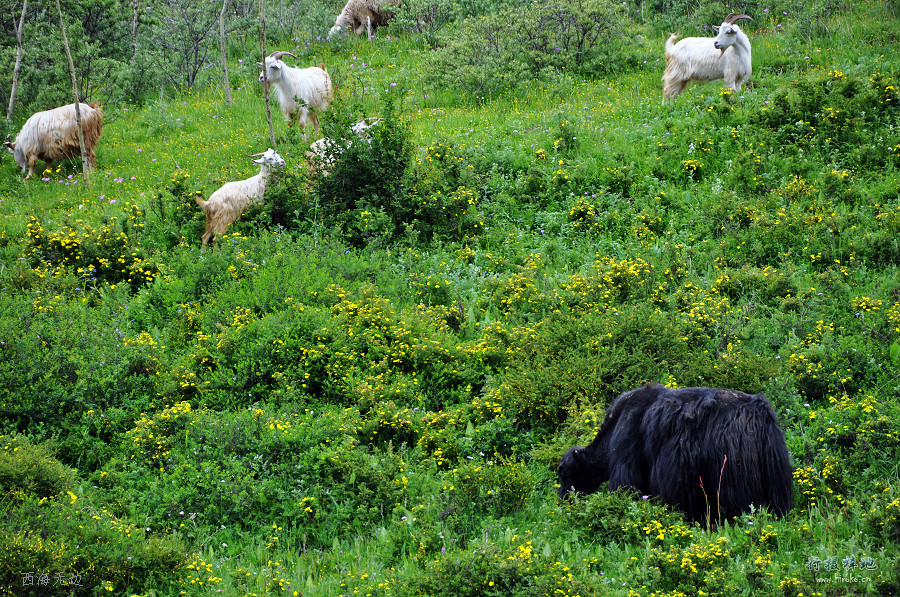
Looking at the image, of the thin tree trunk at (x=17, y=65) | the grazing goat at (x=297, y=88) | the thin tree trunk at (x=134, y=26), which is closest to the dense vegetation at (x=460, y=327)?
the thin tree trunk at (x=17, y=65)

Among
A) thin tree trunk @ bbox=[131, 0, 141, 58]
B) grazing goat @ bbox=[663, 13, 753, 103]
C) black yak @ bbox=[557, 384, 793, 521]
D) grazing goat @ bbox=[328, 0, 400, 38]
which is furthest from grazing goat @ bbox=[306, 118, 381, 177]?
thin tree trunk @ bbox=[131, 0, 141, 58]

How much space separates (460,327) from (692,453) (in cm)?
359

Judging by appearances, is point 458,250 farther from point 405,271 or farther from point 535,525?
point 535,525

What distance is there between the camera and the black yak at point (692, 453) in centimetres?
478

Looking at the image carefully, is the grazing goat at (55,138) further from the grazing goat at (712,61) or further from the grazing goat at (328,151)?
the grazing goat at (712,61)

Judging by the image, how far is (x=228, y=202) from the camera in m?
10.0

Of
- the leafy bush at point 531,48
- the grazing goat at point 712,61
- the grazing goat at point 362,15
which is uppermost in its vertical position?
the grazing goat at point 362,15

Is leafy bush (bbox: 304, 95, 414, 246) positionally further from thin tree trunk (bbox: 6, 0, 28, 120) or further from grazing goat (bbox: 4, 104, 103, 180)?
thin tree trunk (bbox: 6, 0, 28, 120)

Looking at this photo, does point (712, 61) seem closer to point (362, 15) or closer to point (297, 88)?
point (297, 88)

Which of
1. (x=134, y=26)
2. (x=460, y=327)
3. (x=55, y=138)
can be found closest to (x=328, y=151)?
(x=460, y=327)

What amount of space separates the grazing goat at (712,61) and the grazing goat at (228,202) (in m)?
6.67

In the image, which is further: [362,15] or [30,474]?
[362,15]

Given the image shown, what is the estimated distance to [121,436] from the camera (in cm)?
642

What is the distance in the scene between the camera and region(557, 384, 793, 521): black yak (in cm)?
478
